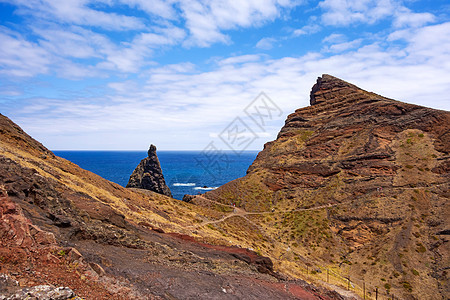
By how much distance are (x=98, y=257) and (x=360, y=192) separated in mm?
55235

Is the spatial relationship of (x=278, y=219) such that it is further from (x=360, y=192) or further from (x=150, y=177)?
(x=150, y=177)

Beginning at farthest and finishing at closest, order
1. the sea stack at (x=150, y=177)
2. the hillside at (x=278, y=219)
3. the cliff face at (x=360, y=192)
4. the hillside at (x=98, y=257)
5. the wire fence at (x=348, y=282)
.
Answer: the sea stack at (x=150, y=177) → the cliff face at (x=360, y=192) → the wire fence at (x=348, y=282) → the hillside at (x=278, y=219) → the hillside at (x=98, y=257)

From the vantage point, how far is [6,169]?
62.0 feet

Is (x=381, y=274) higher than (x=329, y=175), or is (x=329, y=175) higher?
(x=329, y=175)

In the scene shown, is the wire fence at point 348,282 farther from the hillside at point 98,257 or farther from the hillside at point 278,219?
the hillside at point 98,257

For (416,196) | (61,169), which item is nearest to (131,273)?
(61,169)

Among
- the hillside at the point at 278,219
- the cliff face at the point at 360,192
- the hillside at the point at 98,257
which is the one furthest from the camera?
the cliff face at the point at 360,192

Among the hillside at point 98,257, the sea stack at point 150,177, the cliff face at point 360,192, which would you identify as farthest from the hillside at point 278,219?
the sea stack at point 150,177

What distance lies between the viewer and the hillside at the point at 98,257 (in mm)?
9992

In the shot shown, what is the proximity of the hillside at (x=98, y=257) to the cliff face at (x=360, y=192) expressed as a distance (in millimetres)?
19457

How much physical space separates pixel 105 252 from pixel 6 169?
33.7ft

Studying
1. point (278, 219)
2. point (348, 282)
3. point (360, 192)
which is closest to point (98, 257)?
point (348, 282)

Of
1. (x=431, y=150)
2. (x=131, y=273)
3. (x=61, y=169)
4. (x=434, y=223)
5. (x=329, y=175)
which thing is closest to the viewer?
(x=131, y=273)

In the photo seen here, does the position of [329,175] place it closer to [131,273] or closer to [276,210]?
[276,210]
